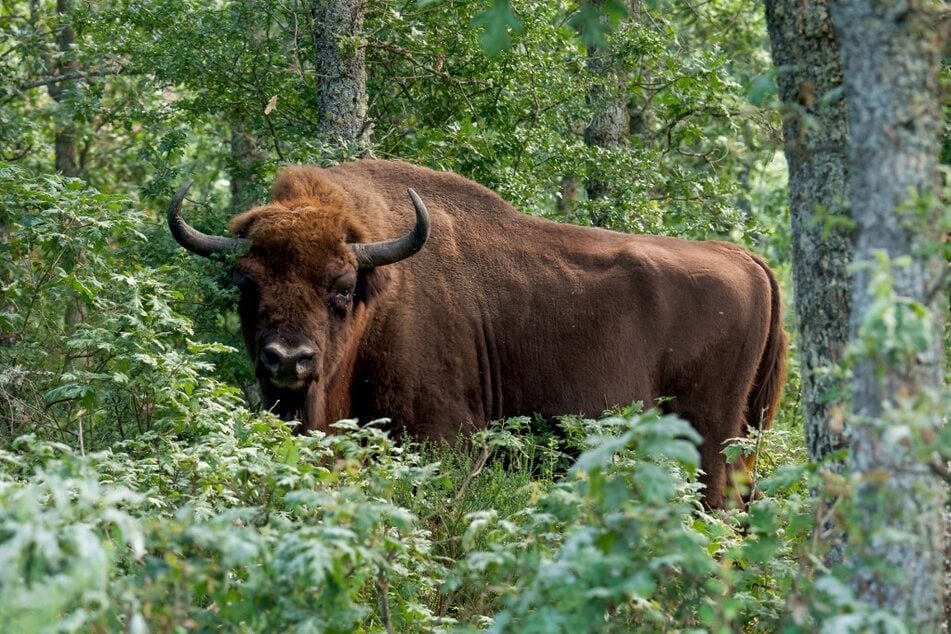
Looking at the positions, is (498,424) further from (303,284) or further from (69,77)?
(69,77)

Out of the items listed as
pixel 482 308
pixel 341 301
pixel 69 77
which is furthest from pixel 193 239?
pixel 69 77

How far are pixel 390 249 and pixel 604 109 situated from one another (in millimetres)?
3766

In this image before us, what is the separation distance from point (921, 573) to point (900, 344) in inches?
31.2

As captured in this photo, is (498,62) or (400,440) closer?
(400,440)

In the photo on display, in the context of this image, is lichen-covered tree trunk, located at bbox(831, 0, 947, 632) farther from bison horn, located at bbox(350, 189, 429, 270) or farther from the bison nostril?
bison horn, located at bbox(350, 189, 429, 270)

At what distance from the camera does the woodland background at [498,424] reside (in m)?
3.16

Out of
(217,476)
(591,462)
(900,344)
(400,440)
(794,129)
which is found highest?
(794,129)

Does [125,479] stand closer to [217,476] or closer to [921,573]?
[217,476]

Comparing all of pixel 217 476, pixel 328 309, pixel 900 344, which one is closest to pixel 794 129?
pixel 900 344

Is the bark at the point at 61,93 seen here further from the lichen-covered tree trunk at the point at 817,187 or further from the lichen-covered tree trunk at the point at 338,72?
the lichen-covered tree trunk at the point at 817,187

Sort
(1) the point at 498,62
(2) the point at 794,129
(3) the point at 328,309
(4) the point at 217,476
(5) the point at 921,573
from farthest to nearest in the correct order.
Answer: (1) the point at 498,62 < (3) the point at 328,309 < (4) the point at 217,476 < (2) the point at 794,129 < (5) the point at 921,573

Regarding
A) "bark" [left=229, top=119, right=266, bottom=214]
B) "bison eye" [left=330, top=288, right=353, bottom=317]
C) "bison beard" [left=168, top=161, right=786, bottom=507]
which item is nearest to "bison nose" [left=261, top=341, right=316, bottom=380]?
"bison beard" [left=168, top=161, right=786, bottom=507]

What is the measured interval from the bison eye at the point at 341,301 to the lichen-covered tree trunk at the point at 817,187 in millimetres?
3268

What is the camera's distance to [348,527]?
3.64 metres
